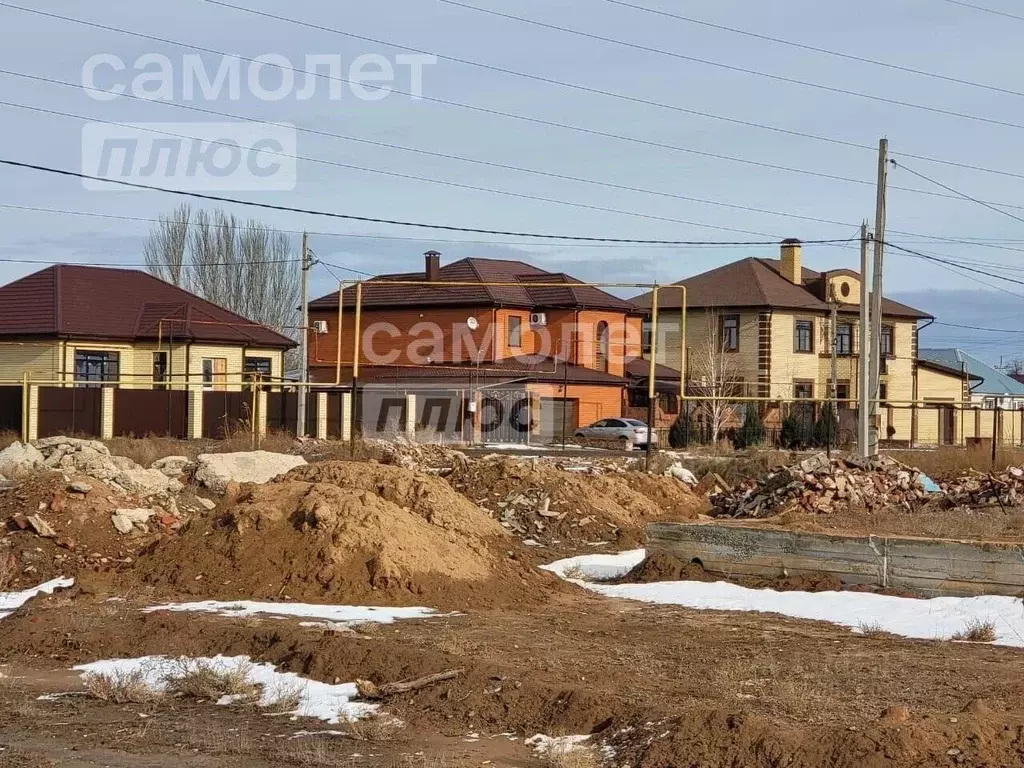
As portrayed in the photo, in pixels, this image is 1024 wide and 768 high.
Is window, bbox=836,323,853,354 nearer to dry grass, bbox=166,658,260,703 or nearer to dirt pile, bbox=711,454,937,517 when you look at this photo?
dirt pile, bbox=711,454,937,517

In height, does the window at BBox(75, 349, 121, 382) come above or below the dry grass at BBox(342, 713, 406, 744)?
above

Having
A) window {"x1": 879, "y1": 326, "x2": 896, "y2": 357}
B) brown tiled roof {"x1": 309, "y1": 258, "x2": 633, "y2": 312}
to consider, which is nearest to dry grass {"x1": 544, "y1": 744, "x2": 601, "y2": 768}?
brown tiled roof {"x1": 309, "y1": 258, "x2": 633, "y2": 312}

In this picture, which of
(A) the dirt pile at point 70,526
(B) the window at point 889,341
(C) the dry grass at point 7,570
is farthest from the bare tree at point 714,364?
(C) the dry grass at point 7,570

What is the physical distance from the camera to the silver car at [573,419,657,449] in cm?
4372

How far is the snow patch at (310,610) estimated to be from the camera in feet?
39.3

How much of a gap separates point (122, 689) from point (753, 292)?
162 ft

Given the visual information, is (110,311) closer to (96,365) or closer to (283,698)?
(96,365)

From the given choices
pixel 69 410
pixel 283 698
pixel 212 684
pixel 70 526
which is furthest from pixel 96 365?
pixel 283 698

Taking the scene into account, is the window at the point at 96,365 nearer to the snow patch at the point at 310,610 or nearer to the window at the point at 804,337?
the window at the point at 804,337

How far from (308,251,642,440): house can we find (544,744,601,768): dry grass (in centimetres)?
3968

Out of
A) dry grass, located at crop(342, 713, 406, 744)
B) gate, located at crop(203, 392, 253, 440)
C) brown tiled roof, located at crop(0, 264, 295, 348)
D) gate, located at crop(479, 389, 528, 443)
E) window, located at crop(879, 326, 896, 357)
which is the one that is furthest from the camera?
window, located at crop(879, 326, 896, 357)

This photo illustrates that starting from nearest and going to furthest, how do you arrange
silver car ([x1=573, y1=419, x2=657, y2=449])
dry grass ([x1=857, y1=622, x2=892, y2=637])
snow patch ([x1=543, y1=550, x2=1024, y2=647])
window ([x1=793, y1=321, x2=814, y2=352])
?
1. dry grass ([x1=857, y1=622, x2=892, y2=637])
2. snow patch ([x1=543, y1=550, x2=1024, y2=647])
3. silver car ([x1=573, y1=419, x2=657, y2=449])
4. window ([x1=793, y1=321, x2=814, y2=352])

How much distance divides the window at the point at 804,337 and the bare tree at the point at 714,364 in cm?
277

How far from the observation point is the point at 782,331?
182 feet
